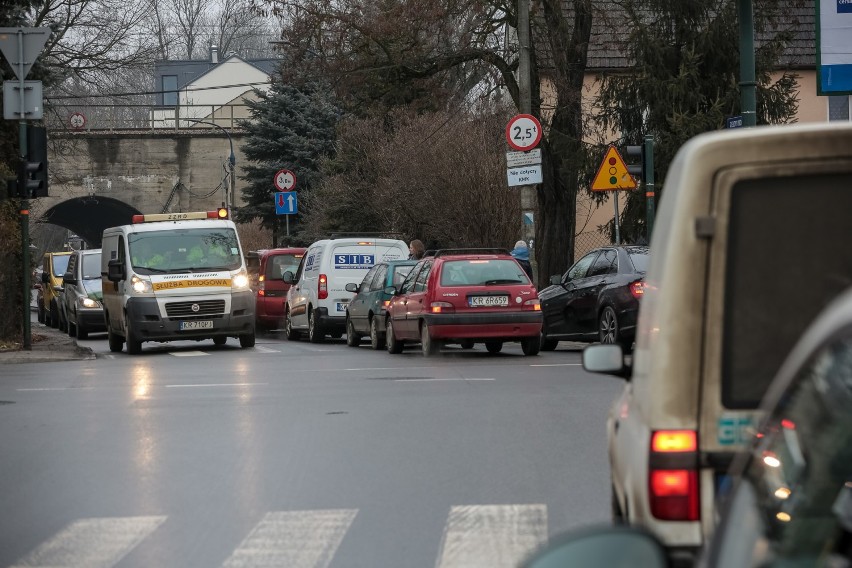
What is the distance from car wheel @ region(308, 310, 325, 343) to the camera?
2786 centimetres

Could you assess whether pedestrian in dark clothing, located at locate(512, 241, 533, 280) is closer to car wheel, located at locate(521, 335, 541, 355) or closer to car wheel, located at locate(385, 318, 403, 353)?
car wheel, located at locate(385, 318, 403, 353)

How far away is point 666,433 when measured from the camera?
14.5 feet

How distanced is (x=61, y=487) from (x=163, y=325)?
1480 cm

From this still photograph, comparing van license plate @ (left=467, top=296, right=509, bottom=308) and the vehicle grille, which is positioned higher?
van license plate @ (left=467, top=296, right=509, bottom=308)

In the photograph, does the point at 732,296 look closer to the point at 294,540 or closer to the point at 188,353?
the point at 294,540

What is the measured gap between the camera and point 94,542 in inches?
302

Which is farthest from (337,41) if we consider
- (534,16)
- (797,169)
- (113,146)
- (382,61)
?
(113,146)

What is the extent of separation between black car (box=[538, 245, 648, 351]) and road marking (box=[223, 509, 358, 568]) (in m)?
11.5

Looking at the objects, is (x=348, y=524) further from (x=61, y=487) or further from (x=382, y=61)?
(x=382, y=61)

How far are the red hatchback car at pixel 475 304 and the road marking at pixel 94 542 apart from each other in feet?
Answer: 40.0

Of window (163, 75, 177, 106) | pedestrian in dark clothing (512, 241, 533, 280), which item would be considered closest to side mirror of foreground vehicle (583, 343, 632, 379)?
pedestrian in dark clothing (512, 241, 533, 280)

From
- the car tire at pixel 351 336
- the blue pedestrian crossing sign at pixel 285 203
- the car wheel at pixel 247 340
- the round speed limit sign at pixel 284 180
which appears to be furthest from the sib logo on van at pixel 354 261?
the blue pedestrian crossing sign at pixel 285 203

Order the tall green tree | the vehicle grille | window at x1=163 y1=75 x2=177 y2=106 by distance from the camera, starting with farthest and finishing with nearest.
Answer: window at x1=163 y1=75 x2=177 y2=106, the tall green tree, the vehicle grille

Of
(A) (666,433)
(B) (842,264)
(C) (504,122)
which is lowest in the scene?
(A) (666,433)
